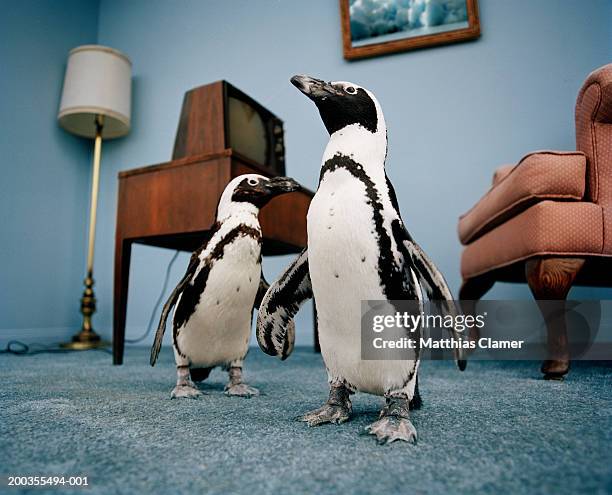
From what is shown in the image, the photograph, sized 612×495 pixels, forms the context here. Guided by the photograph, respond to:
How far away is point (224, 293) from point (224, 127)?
746 millimetres

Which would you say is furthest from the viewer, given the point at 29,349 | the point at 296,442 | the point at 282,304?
the point at 29,349

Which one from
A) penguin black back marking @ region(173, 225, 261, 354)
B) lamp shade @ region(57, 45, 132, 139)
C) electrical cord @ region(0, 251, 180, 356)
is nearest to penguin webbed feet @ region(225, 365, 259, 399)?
penguin black back marking @ region(173, 225, 261, 354)

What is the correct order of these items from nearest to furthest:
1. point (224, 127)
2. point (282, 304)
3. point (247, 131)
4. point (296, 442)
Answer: point (296, 442), point (282, 304), point (224, 127), point (247, 131)

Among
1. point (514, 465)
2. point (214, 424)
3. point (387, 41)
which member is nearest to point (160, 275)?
point (387, 41)

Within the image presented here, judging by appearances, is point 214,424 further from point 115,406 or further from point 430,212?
point 430,212

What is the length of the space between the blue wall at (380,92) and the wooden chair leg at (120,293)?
116 cm

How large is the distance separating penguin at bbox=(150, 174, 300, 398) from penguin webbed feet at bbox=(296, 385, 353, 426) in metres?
0.31

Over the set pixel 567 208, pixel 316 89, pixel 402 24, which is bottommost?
pixel 567 208

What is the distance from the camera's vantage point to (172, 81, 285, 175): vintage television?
5.32 ft

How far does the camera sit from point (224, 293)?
107 cm

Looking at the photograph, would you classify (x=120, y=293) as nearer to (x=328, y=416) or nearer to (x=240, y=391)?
(x=240, y=391)

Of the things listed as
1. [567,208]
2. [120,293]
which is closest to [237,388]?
[120,293]

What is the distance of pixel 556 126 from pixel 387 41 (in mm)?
1030

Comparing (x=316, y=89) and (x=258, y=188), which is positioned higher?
(x=316, y=89)
